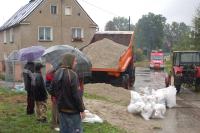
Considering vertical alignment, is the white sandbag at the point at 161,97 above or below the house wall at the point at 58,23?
below

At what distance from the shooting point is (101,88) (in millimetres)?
20062

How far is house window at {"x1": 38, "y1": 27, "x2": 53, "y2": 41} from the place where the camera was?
4501 cm

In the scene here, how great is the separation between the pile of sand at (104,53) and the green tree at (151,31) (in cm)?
8879

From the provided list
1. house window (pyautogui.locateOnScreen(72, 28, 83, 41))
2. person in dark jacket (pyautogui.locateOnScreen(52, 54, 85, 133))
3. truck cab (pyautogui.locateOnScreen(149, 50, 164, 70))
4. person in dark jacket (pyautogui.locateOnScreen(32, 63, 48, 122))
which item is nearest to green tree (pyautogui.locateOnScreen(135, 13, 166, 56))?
truck cab (pyautogui.locateOnScreen(149, 50, 164, 70))

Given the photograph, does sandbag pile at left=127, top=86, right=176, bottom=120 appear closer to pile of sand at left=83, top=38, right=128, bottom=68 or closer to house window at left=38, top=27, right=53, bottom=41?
pile of sand at left=83, top=38, right=128, bottom=68

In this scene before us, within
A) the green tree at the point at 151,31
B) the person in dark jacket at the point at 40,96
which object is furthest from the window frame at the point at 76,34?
the green tree at the point at 151,31

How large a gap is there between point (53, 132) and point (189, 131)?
157 inches

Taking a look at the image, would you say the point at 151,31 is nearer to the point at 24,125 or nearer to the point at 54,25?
the point at 54,25

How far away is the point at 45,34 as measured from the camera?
45375 millimetres

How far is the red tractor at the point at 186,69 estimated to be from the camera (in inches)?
896

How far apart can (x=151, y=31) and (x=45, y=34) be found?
72.7m

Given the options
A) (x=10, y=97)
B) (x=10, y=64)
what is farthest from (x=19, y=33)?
(x=10, y=97)

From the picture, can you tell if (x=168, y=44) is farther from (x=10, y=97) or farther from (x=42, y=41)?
(x=10, y=97)

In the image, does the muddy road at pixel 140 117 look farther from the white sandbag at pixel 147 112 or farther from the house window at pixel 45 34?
the house window at pixel 45 34
